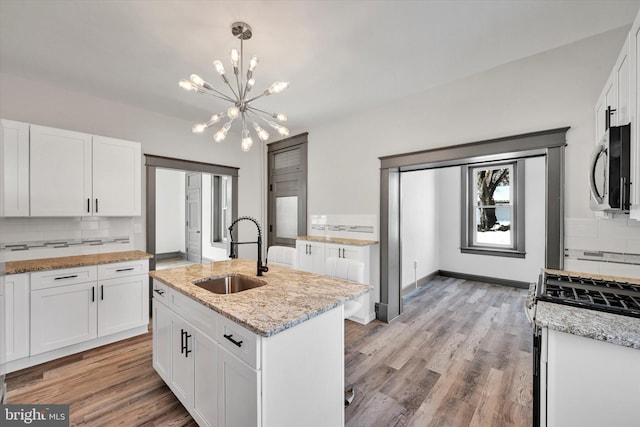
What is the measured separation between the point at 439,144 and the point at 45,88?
435 cm

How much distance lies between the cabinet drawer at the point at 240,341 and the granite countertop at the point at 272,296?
0.20 ft

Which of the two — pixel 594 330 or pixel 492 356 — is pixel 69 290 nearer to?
pixel 594 330

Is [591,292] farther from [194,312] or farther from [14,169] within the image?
[14,169]

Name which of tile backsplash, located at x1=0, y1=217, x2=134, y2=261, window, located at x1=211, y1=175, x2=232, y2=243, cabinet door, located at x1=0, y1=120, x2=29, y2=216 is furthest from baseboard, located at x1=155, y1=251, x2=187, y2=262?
cabinet door, located at x1=0, y1=120, x2=29, y2=216

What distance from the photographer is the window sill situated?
478 centimetres

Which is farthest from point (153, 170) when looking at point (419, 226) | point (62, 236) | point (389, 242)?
point (419, 226)

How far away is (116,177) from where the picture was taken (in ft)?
10.2

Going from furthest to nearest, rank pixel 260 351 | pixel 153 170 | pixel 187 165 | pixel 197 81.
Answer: pixel 187 165
pixel 153 170
pixel 197 81
pixel 260 351

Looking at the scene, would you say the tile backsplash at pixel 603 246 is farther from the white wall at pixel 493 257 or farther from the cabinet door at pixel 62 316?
the cabinet door at pixel 62 316

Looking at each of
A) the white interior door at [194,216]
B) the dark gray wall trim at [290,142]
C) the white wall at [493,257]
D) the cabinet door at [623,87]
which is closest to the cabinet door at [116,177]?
the dark gray wall trim at [290,142]

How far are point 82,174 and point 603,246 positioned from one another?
4.84 meters

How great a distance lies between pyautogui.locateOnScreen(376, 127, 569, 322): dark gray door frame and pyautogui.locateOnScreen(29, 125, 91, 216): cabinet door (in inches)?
133

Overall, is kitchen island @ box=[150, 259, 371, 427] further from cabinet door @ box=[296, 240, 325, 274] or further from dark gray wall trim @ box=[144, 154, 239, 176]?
dark gray wall trim @ box=[144, 154, 239, 176]

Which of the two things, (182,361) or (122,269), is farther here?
(122,269)
